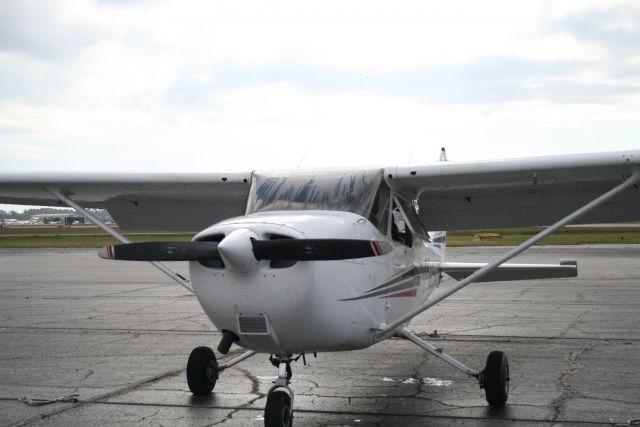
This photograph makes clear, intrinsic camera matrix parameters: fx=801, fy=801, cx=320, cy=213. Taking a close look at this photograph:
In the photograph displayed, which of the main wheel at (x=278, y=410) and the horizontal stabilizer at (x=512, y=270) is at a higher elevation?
the horizontal stabilizer at (x=512, y=270)

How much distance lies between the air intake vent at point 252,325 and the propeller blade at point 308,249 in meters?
0.50

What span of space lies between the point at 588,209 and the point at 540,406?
1846 mm

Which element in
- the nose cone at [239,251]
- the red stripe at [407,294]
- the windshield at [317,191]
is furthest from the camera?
the red stripe at [407,294]

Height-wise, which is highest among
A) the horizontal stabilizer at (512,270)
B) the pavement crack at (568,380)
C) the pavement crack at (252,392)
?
the horizontal stabilizer at (512,270)

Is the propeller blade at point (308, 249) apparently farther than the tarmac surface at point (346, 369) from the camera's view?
No

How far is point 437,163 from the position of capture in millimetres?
7848

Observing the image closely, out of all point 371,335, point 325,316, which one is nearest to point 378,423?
point 371,335

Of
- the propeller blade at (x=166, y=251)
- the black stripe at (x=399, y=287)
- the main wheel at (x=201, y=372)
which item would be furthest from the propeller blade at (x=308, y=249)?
the main wheel at (x=201, y=372)

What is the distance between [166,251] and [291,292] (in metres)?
1.00

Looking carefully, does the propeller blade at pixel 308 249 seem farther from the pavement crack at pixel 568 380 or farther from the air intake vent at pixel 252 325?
the pavement crack at pixel 568 380

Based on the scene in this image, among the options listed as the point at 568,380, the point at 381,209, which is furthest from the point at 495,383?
the point at 381,209

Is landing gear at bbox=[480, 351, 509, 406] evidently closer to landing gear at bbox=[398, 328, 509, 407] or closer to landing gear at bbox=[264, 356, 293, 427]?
landing gear at bbox=[398, 328, 509, 407]

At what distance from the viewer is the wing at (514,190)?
7504mm

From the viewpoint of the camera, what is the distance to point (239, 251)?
17.7 feet
